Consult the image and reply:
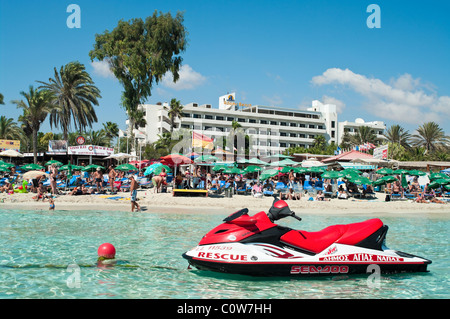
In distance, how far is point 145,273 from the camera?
7012mm

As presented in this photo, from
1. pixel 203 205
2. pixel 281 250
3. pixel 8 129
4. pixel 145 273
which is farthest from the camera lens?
pixel 8 129

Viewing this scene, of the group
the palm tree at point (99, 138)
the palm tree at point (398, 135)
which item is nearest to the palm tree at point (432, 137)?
the palm tree at point (398, 135)

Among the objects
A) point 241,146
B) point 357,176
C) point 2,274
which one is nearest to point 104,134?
point 241,146

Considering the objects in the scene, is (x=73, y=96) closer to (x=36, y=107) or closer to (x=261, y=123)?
(x=36, y=107)

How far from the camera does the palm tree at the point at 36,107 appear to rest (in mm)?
42031

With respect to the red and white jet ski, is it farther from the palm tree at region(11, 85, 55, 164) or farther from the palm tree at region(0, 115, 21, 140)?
the palm tree at region(0, 115, 21, 140)

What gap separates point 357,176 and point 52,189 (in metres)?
18.8

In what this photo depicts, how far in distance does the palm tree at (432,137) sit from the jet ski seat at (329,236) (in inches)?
2940

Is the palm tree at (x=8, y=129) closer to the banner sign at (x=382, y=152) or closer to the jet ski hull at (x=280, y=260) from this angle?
the banner sign at (x=382, y=152)

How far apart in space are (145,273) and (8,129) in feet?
228

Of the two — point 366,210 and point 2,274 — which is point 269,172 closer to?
point 366,210

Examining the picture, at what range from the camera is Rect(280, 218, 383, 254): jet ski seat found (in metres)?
6.52

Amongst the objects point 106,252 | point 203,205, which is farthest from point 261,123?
point 106,252

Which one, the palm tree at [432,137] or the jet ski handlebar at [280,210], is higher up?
the palm tree at [432,137]
